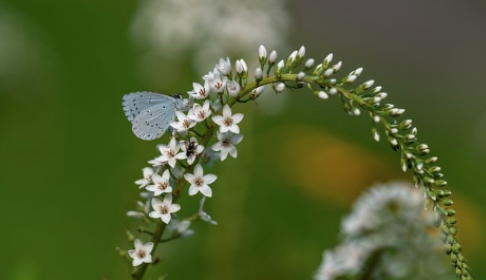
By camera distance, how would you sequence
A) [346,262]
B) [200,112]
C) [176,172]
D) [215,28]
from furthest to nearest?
[215,28] < [346,262] < [176,172] < [200,112]

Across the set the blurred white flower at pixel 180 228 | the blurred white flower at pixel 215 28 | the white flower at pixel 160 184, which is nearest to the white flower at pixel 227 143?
the white flower at pixel 160 184

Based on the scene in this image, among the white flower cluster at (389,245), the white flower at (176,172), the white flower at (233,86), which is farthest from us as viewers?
the white flower cluster at (389,245)

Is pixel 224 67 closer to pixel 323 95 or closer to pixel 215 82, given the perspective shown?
pixel 215 82

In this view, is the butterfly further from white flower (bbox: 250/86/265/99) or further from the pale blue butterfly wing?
white flower (bbox: 250/86/265/99)

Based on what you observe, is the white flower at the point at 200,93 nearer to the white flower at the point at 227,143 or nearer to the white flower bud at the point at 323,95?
the white flower at the point at 227,143

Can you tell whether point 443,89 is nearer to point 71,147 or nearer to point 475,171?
point 475,171

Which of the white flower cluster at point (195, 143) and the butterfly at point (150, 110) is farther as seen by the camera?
the butterfly at point (150, 110)

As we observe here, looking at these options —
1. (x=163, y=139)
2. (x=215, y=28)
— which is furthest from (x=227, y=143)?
(x=163, y=139)
